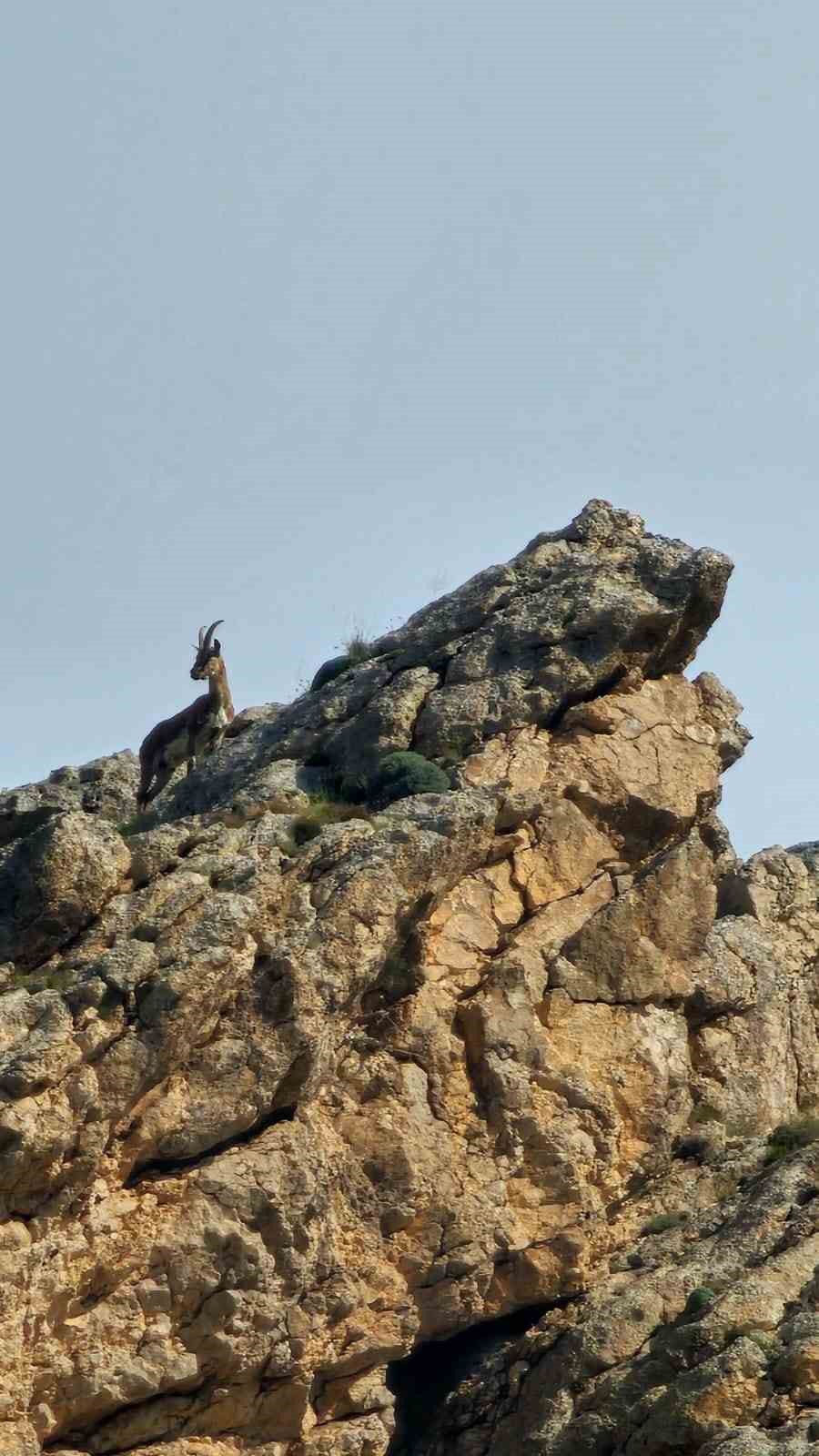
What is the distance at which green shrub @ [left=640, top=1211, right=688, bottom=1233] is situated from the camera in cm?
4278

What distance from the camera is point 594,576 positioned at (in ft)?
151

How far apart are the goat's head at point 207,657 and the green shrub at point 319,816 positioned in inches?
242

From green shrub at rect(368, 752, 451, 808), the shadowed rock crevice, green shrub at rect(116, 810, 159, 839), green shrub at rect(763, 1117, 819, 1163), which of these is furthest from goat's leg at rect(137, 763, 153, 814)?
green shrub at rect(763, 1117, 819, 1163)

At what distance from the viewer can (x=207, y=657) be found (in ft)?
161

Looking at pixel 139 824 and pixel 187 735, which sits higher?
pixel 187 735

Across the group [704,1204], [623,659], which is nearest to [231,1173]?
[704,1204]

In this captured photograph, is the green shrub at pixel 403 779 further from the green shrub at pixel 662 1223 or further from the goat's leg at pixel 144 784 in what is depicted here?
the green shrub at pixel 662 1223

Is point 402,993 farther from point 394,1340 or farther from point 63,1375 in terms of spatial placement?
point 63,1375

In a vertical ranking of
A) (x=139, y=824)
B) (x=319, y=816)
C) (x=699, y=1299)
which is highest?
(x=139, y=824)

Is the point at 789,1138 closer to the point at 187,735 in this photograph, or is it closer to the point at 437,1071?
the point at 437,1071

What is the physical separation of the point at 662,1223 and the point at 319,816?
8.78m

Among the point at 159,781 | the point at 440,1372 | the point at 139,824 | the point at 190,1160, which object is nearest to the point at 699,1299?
the point at 440,1372


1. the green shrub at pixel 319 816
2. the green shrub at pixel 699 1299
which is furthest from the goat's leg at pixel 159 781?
the green shrub at pixel 699 1299

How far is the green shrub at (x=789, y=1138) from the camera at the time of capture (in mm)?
43844
